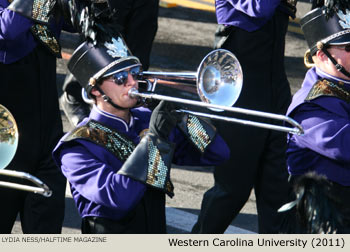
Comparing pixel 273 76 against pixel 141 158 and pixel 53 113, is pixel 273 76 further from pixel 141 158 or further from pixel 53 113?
pixel 141 158

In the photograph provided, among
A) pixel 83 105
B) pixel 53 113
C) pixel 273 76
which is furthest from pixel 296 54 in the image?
pixel 53 113

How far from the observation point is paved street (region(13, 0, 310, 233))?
7.50 meters

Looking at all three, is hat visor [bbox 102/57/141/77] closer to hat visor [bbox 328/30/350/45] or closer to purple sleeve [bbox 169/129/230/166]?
purple sleeve [bbox 169/129/230/166]

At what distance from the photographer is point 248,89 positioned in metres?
6.54

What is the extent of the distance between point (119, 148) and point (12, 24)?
1215 millimetres

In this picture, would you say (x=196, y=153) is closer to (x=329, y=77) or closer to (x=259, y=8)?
(x=329, y=77)

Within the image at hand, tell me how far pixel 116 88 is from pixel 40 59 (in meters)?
1.20

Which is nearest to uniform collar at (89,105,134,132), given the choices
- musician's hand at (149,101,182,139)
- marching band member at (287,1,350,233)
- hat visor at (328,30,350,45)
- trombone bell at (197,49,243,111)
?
musician's hand at (149,101,182,139)

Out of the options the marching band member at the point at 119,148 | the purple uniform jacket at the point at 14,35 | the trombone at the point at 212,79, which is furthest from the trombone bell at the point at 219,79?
the purple uniform jacket at the point at 14,35

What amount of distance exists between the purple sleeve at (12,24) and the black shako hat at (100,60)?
0.75 m

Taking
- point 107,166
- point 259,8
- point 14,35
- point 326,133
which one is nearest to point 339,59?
point 326,133

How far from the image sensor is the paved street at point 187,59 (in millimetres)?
7504

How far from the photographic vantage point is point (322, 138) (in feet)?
17.6

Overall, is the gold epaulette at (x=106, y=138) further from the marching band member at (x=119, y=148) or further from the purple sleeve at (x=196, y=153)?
the purple sleeve at (x=196, y=153)
